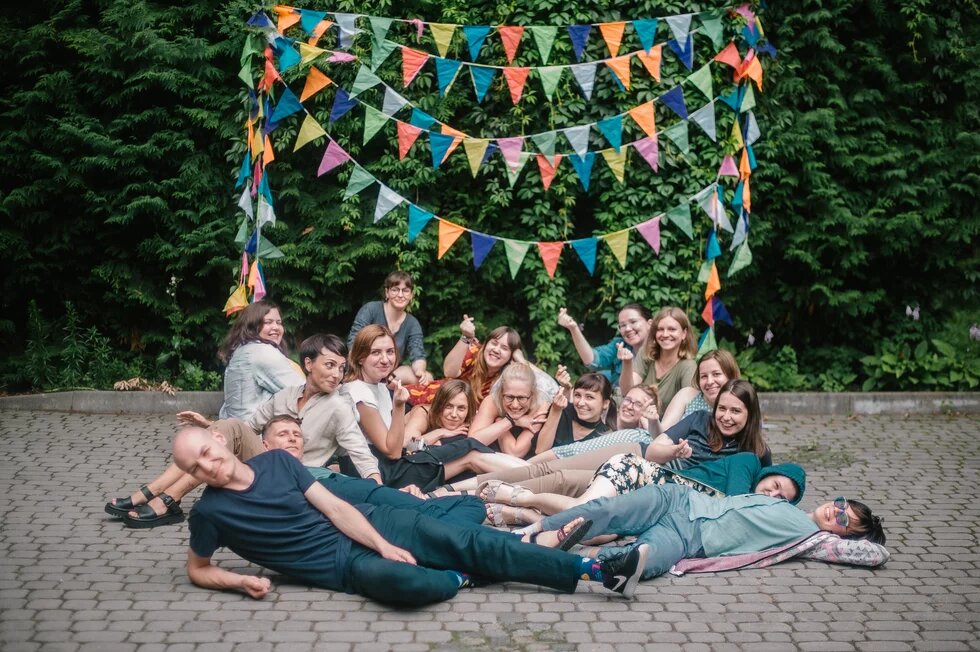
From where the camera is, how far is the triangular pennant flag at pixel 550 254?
28.9ft

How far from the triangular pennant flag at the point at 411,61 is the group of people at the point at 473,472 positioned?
70.4 inches

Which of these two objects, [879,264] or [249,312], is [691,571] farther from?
[879,264]

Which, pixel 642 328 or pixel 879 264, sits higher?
pixel 879 264

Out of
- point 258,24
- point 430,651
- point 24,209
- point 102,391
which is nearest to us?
point 430,651

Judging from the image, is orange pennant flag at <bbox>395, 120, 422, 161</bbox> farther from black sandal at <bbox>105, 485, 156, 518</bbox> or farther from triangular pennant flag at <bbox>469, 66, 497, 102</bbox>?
black sandal at <bbox>105, 485, 156, 518</bbox>

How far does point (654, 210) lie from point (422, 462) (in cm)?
439

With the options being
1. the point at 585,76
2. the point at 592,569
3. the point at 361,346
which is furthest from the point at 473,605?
the point at 585,76

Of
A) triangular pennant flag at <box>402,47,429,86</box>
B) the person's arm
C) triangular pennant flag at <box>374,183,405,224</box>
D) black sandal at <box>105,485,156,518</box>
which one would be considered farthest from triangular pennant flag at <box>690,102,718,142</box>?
black sandal at <box>105,485,156,518</box>

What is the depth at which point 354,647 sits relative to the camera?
3.96 metres

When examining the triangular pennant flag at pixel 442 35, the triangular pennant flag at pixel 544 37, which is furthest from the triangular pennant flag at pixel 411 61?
the triangular pennant flag at pixel 544 37

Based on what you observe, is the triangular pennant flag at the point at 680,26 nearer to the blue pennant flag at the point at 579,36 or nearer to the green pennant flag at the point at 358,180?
the blue pennant flag at the point at 579,36

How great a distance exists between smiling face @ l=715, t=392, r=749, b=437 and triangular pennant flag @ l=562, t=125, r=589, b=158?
3.68m

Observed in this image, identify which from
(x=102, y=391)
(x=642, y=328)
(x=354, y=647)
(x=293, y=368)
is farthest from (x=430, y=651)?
(x=102, y=391)

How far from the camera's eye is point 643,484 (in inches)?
218
